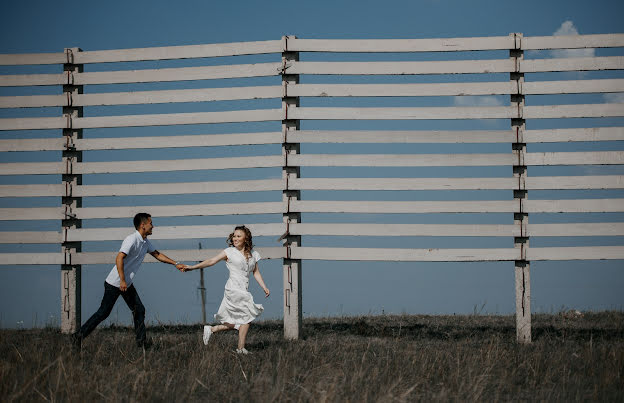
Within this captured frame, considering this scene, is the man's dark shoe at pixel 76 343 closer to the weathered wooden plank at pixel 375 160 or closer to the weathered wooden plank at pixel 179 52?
the weathered wooden plank at pixel 375 160

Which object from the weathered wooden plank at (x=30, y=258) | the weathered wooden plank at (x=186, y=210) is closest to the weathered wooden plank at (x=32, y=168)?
the weathered wooden plank at (x=186, y=210)

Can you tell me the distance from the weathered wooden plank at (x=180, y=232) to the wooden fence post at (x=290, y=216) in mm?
260

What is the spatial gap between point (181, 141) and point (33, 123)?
9.25 ft

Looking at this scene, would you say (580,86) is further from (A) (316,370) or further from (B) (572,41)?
(A) (316,370)

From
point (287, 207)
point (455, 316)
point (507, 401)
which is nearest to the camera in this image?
point (507, 401)

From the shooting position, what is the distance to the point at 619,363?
687 cm

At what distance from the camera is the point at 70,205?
406 inches

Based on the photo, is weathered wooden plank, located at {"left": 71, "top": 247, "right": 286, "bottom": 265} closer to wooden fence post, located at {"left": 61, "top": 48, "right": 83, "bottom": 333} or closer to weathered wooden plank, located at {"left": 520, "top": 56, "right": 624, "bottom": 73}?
wooden fence post, located at {"left": 61, "top": 48, "right": 83, "bottom": 333}

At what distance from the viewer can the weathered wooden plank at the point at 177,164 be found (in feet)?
31.4

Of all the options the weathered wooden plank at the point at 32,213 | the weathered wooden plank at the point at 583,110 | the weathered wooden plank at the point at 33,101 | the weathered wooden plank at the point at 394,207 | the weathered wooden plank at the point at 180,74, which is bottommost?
the weathered wooden plank at the point at 32,213

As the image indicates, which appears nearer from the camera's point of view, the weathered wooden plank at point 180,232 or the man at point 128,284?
the man at point 128,284

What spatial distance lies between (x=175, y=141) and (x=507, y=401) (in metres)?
6.39

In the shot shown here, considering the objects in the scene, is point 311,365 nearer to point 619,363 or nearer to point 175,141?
point 619,363

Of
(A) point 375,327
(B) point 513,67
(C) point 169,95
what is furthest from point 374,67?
(A) point 375,327
